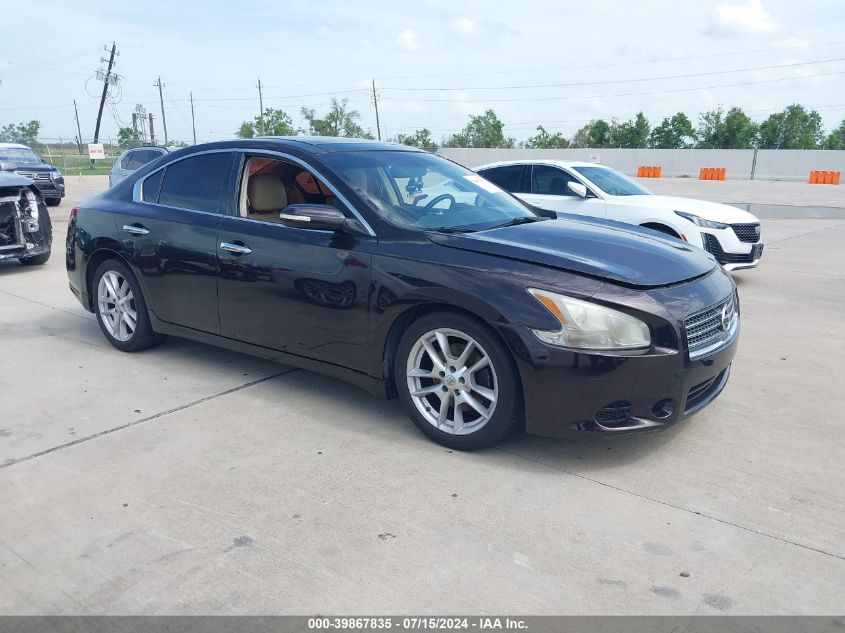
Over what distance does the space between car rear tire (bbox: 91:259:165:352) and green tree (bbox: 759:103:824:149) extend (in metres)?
76.0

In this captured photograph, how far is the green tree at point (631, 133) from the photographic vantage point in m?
74.8

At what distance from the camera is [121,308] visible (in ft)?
18.3

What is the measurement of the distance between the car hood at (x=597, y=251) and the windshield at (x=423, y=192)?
25 centimetres

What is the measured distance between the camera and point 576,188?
29.0 feet

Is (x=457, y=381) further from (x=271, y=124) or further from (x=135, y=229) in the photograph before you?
(x=271, y=124)

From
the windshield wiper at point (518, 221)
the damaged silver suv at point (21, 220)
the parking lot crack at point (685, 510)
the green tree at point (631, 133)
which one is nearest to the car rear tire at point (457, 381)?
the parking lot crack at point (685, 510)

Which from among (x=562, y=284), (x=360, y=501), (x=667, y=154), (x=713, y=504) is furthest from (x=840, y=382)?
(x=667, y=154)

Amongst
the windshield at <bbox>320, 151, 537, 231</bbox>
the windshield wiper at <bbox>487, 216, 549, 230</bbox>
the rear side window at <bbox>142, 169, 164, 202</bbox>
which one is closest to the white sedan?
the windshield at <bbox>320, 151, 537, 231</bbox>

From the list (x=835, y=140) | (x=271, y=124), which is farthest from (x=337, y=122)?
(x=835, y=140)

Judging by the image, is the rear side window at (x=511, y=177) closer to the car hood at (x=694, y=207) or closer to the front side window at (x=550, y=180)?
the front side window at (x=550, y=180)

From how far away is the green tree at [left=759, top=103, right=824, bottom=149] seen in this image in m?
70.2

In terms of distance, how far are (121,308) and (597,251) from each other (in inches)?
145

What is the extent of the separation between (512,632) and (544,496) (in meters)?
0.98

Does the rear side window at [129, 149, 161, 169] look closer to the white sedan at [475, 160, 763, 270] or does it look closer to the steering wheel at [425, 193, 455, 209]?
the white sedan at [475, 160, 763, 270]
